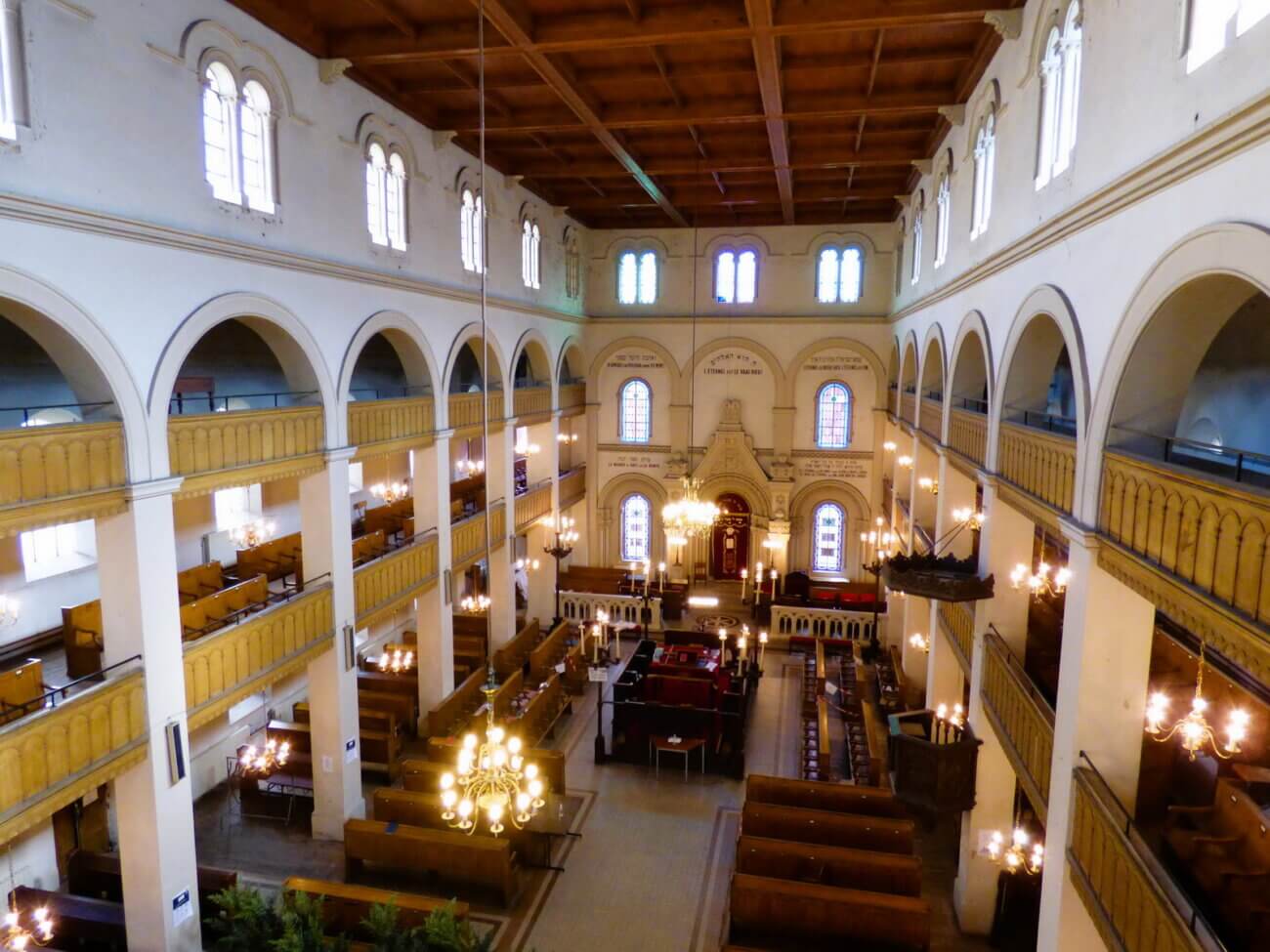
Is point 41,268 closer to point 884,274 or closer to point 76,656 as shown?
point 76,656

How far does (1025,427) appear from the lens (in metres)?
9.65

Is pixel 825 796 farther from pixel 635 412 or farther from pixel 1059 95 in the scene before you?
pixel 635 412

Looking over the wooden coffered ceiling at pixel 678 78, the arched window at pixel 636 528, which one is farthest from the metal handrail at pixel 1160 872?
the arched window at pixel 636 528

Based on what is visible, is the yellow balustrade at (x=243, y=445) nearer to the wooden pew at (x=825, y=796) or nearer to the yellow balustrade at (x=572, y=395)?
the wooden pew at (x=825, y=796)

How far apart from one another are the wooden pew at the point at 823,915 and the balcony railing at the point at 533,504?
1190 cm

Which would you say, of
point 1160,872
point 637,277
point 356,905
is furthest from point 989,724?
point 637,277

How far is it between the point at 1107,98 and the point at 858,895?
9.67 meters

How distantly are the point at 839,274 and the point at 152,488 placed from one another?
67.7ft

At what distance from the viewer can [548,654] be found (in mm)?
20297

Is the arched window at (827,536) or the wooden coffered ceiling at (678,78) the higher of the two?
the wooden coffered ceiling at (678,78)

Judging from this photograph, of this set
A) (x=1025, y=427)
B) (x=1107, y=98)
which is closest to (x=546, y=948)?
(x=1025, y=427)

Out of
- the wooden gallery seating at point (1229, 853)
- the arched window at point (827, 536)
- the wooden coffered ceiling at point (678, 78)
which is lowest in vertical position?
the arched window at point (827, 536)

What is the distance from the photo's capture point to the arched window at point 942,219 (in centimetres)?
1562

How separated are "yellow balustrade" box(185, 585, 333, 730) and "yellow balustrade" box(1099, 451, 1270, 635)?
10.5 meters
